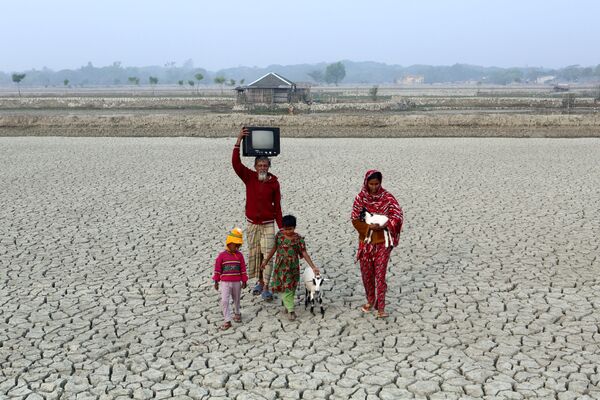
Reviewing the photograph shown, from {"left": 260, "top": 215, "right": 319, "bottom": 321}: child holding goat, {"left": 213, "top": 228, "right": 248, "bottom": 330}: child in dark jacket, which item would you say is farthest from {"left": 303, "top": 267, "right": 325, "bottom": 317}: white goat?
{"left": 213, "top": 228, "right": 248, "bottom": 330}: child in dark jacket

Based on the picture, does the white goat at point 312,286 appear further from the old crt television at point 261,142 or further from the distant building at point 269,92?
the distant building at point 269,92

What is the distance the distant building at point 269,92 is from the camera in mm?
44906

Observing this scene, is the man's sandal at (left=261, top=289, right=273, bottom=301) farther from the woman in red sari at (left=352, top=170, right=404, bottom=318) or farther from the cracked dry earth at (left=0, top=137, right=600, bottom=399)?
the woman in red sari at (left=352, top=170, right=404, bottom=318)

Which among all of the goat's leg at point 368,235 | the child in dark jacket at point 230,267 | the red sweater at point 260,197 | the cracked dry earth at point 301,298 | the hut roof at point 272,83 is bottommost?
the cracked dry earth at point 301,298

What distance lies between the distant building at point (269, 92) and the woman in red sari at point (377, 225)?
39359 millimetres

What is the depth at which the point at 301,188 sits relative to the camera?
13.6 meters

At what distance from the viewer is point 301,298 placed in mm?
6918

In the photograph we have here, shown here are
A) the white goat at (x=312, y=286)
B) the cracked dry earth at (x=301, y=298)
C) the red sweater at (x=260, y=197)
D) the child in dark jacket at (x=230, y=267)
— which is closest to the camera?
the cracked dry earth at (x=301, y=298)

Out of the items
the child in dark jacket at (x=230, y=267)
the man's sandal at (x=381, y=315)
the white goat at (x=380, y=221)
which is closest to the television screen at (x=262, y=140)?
the child in dark jacket at (x=230, y=267)

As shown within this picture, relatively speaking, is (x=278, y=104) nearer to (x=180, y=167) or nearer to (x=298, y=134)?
(x=298, y=134)

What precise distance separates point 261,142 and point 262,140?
0.09ft

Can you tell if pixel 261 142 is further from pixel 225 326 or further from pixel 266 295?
pixel 225 326

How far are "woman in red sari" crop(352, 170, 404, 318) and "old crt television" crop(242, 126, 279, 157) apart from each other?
1.05 m

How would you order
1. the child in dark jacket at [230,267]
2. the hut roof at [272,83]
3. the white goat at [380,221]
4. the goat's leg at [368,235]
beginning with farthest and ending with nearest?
the hut roof at [272,83] < the goat's leg at [368,235] < the white goat at [380,221] < the child in dark jacket at [230,267]
